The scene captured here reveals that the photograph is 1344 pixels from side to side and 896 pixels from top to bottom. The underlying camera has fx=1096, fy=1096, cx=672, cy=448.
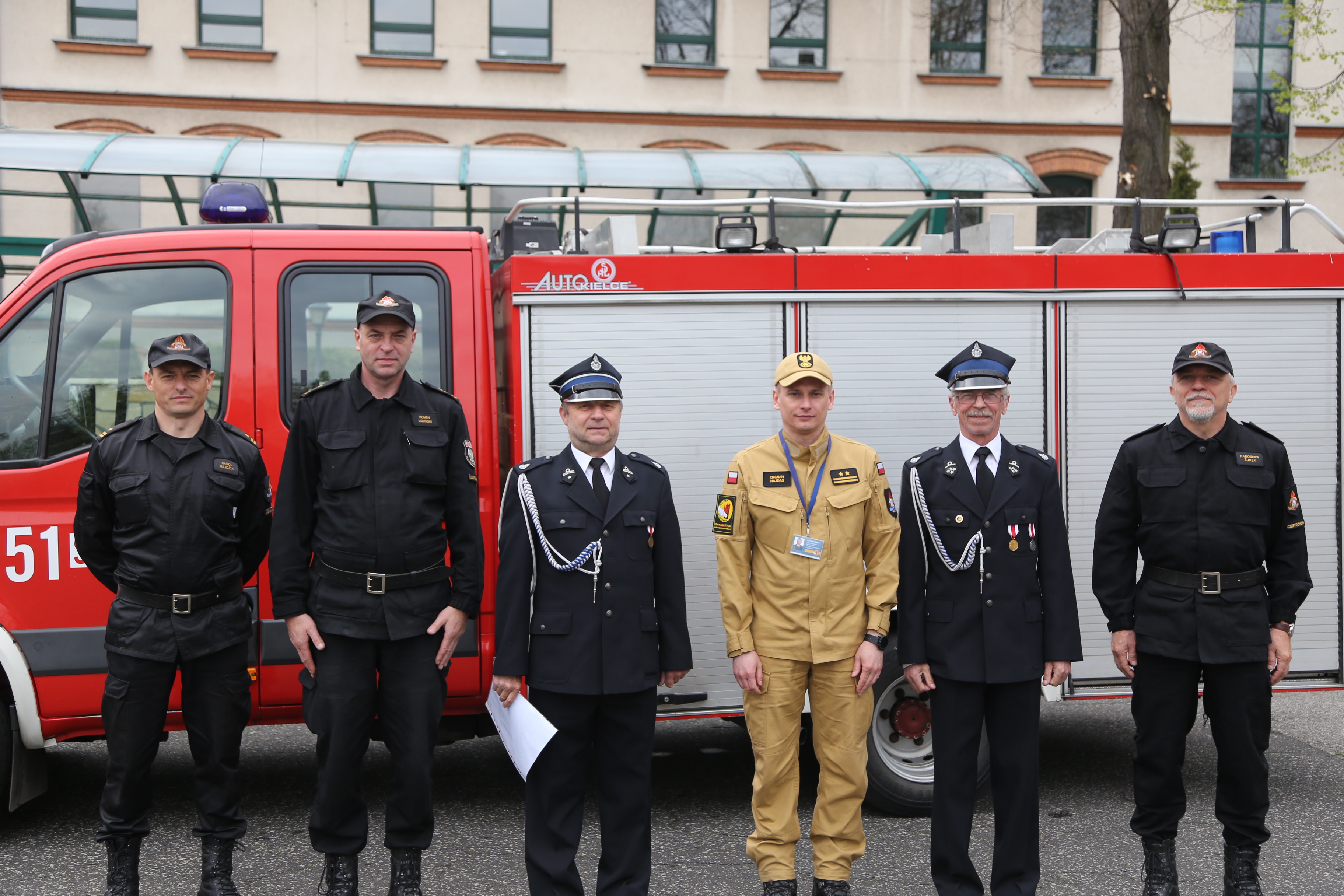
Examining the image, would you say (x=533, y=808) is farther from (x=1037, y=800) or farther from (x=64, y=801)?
(x=64, y=801)

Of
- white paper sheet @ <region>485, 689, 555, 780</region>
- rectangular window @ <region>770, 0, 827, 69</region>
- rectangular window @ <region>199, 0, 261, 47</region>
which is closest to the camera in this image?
white paper sheet @ <region>485, 689, 555, 780</region>

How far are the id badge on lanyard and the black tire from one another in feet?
3.96

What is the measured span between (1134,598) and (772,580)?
1382mm

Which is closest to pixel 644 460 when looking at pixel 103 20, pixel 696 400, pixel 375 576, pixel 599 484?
pixel 599 484

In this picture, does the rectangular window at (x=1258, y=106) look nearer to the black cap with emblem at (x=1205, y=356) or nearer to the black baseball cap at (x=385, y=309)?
the black cap with emblem at (x=1205, y=356)

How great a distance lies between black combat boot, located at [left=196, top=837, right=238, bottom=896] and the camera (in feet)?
12.9

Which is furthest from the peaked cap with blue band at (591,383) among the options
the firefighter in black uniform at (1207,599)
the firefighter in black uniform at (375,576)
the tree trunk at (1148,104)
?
the tree trunk at (1148,104)

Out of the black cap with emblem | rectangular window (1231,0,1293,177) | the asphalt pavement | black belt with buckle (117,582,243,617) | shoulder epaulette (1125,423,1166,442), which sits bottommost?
the asphalt pavement

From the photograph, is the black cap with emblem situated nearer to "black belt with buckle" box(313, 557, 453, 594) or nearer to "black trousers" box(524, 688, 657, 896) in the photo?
"black trousers" box(524, 688, 657, 896)

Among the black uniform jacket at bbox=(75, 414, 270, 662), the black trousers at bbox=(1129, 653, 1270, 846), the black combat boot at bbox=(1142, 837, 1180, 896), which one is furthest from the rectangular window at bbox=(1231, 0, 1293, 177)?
the black uniform jacket at bbox=(75, 414, 270, 662)

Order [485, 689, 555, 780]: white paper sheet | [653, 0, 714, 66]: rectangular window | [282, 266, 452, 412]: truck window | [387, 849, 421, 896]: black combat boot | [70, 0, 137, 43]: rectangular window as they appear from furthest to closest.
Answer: [653, 0, 714, 66]: rectangular window → [70, 0, 137, 43]: rectangular window → [282, 266, 452, 412]: truck window → [387, 849, 421, 896]: black combat boot → [485, 689, 555, 780]: white paper sheet

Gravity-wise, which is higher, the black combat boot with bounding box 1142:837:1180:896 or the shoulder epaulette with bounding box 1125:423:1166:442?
the shoulder epaulette with bounding box 1125:423:1166:442

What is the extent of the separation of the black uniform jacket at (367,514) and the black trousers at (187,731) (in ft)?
1.39

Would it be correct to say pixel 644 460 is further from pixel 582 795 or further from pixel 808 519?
pixel 582 795
